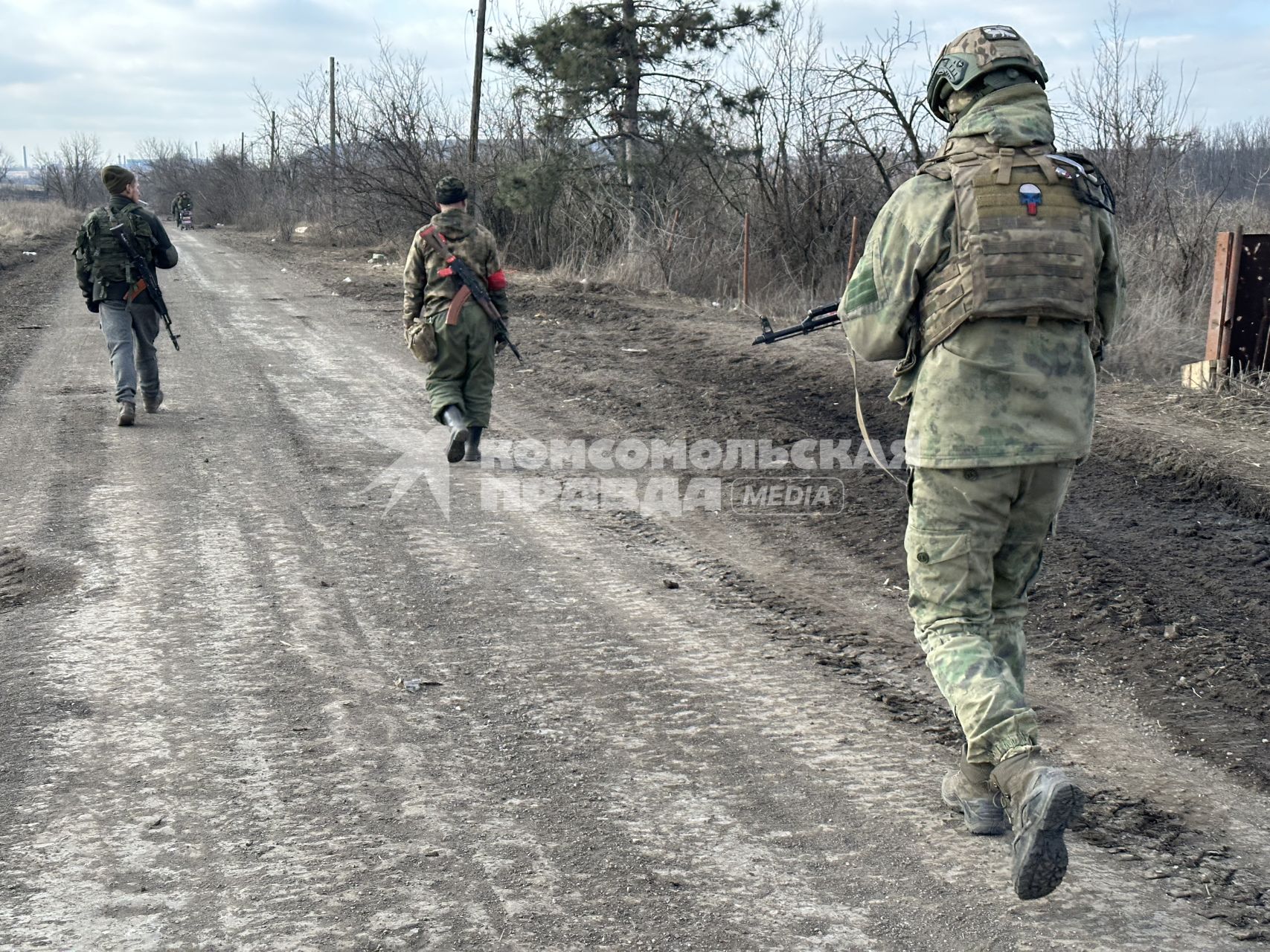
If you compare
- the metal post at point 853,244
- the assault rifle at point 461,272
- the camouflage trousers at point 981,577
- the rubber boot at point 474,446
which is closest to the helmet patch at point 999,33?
the camouflage trousers at point 981,577

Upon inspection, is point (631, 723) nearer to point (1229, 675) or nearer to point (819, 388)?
point (1229, 675)

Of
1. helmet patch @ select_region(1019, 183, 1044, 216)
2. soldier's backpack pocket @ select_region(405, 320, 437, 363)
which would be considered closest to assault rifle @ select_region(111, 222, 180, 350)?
soldier's backpack pocket @ select_region(405, 320, 437, 363)

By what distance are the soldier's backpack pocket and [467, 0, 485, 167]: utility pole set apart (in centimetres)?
1588

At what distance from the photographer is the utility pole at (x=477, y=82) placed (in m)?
22.2

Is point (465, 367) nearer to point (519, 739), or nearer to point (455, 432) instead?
point (455, 432)

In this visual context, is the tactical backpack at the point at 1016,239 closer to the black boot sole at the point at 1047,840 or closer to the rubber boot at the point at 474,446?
the black boot sole at the point at 1047,840

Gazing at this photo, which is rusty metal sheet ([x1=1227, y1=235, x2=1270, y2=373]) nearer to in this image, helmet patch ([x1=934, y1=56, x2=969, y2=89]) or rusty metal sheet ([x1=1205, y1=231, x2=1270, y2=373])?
rusty metal sheet ([x1=1205, y1=231, x2=1270, y2=373])

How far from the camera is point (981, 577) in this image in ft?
9.82

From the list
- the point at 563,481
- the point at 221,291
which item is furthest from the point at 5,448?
the point at 221,291

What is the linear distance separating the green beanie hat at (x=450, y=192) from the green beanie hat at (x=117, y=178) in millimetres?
2701

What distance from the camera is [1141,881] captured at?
2.87m

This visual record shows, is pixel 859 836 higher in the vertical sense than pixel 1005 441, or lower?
lower

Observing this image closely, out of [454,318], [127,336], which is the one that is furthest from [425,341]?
[127,336]

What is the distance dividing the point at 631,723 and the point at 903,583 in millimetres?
2063
